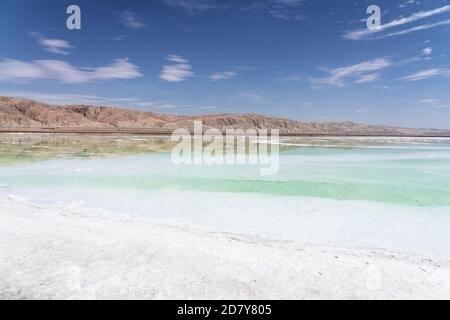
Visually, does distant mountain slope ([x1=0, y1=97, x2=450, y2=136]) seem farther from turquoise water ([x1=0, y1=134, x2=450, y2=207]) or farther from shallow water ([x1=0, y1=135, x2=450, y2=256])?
shallow water ([x1=0, y1=135, x2=450, y2=256])

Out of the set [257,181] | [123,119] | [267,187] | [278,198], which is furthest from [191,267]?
[123,119]

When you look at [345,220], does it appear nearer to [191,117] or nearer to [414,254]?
[414,254]

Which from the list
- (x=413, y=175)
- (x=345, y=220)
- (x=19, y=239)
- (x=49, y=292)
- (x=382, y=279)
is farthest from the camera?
(x=413, y=175)

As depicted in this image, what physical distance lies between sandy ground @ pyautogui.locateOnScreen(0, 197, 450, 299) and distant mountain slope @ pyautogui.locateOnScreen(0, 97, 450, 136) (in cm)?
12008

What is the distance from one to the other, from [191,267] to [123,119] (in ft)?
491

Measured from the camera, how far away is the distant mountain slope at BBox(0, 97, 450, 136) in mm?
128875

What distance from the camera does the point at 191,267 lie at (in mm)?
4023

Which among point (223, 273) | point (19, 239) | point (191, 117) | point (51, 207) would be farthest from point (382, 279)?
point (191, 117)

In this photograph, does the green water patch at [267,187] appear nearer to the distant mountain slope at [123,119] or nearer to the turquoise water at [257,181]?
the turquoise water at [257,181]

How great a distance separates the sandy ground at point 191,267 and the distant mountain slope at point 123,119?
120077 millimetres

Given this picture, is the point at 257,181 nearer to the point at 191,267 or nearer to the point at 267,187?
the point at 267,187

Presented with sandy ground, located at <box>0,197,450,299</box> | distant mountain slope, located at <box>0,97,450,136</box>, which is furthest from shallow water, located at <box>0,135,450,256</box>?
distant mountain slope, located at <box>0,97,450,136</box>
